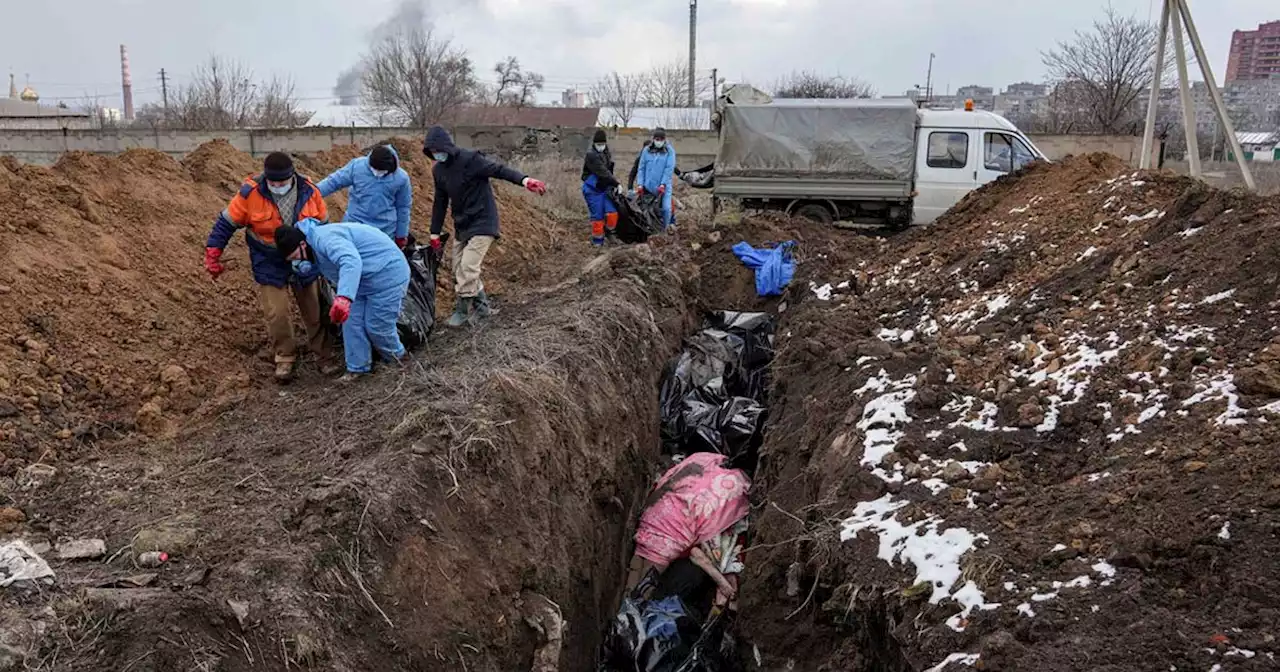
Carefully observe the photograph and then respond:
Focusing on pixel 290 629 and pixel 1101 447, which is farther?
pixel 1101 447

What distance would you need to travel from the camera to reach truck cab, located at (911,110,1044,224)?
38.1ft

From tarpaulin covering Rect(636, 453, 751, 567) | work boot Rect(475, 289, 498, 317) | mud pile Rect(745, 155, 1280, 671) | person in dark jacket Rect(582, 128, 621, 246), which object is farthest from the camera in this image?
person in dark jacket Rect(582, 128, 621, 246)

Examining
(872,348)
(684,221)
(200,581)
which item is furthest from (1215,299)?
(684,221)

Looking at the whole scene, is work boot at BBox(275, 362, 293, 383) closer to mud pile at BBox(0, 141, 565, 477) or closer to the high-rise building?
mud pile at BBox(0, 141, 565, 477)

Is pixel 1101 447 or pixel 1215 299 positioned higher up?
pixel 1215 299

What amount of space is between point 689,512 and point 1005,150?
8.79m

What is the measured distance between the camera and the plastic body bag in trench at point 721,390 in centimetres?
643

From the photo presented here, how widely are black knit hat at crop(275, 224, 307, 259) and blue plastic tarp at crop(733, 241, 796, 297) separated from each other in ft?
17.0

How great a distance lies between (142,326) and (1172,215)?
666cm

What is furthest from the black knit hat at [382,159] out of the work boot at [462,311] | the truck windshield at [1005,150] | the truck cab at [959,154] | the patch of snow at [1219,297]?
the truck windshield at [1005,150]

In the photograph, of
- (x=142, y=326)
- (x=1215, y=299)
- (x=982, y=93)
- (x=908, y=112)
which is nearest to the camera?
(x=1215, y=299)

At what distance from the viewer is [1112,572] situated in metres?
2.64

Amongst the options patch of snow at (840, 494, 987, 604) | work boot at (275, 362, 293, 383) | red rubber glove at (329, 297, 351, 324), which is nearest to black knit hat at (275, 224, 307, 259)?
red rubber glove at (329, 297, 351, 324)

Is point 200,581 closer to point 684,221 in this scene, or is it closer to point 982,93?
point 684,221
